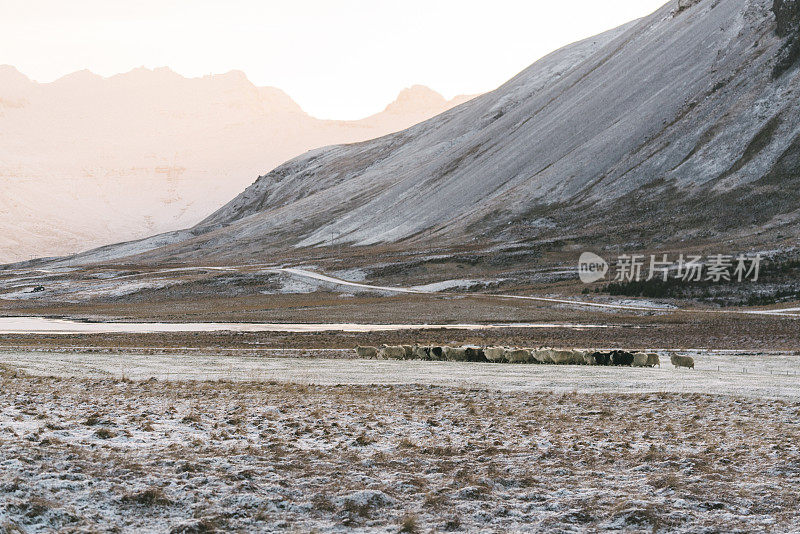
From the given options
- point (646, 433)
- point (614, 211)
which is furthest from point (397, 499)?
point (614, 211)

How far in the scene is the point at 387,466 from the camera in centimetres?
1485

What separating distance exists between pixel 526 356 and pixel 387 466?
28.8 meters

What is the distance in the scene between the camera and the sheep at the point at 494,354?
42.8 m

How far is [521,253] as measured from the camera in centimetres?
14150

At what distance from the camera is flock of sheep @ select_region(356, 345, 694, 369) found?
40281 mm

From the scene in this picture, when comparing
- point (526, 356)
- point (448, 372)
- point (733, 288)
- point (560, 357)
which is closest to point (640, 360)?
point (560, 357)

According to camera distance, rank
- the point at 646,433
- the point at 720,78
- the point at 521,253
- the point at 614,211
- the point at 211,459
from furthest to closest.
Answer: the point at 720,78 < the point at 614,211 < the point at 521,253 < the point at 646,433 < the point at 211,459

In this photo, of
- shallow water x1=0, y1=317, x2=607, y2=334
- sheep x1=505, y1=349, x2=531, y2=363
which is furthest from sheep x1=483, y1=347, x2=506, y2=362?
shallow water x1=0, y1=317, x2=607, y2=334

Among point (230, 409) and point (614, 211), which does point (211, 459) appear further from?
point (614, 211)

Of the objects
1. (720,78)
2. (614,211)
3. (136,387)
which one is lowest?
(136,387)

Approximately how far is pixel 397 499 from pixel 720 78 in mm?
184748

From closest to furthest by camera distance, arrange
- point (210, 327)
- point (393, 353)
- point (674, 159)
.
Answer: point (393, 353), point (210, 327), point (674, 159)

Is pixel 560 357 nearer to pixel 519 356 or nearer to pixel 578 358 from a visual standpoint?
pixel 578 358

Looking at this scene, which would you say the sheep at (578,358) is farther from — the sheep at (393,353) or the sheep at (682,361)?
the sheep at (393,353)
